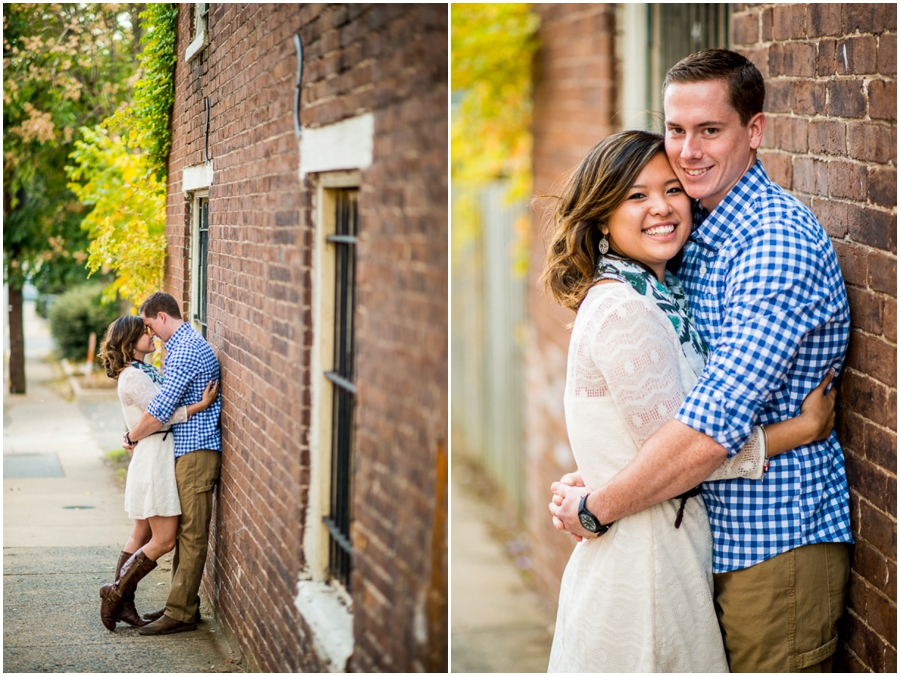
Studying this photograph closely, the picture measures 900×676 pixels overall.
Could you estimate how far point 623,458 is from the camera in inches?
99.0

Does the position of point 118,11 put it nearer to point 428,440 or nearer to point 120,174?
point 120,174

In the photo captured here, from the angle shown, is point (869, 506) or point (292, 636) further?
point (869, 506)

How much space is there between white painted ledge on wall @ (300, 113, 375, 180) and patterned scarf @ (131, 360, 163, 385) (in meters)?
0.80

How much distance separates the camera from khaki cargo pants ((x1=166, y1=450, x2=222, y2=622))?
2662 millimetres

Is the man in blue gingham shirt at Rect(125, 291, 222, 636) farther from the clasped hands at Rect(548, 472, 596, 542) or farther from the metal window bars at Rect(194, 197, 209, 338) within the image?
the clasped hands at Rect(548, 472, 596, 542)

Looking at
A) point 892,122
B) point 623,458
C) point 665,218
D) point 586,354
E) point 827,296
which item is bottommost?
point 623,458

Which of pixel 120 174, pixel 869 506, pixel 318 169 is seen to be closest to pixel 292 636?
pixel 318 169

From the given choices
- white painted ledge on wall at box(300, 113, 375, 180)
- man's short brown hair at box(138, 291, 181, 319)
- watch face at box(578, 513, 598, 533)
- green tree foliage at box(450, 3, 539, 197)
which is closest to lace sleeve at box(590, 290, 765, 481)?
watch face at box(578, 513, 598, 533)

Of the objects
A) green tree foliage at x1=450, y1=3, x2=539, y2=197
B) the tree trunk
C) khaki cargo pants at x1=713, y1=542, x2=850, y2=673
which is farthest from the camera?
green tree foliage at x1=450, y1=3, x2=539, y2=197

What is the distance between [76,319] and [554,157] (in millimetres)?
3929

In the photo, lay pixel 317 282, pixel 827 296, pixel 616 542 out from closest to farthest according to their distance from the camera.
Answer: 1. pixel 317 282
2. pixel 827 296
3. pixel 616 542

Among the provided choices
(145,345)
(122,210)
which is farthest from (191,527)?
(122,210)

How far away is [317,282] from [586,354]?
74cm

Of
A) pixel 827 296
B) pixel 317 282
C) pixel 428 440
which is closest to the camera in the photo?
pixel 428 440
